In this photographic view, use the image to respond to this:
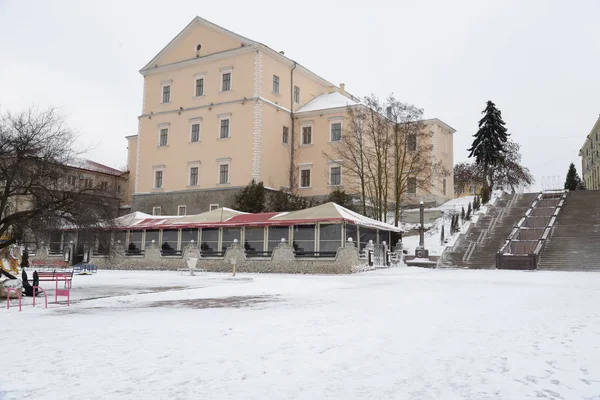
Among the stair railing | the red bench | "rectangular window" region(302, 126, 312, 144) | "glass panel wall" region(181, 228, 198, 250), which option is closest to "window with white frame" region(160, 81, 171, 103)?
"rectangular window" region(302, 126, 312, 144)

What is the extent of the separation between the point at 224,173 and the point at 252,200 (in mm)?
6616

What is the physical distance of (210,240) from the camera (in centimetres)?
3456

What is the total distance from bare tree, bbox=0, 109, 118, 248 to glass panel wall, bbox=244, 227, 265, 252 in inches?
566

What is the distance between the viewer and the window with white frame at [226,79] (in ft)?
153

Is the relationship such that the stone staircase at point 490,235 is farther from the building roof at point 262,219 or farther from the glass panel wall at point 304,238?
the glass panel wall at point 304,238

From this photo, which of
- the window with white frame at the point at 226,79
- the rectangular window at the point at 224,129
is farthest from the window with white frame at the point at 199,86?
the rectangular window at the point at 224,129

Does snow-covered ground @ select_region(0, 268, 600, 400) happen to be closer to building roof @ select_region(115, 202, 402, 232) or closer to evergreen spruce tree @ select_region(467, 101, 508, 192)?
building roof @ select_region(115, 202, 402, 232)

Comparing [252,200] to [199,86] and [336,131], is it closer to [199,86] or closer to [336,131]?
[336,131]

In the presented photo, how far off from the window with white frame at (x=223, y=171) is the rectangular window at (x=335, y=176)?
8.88m

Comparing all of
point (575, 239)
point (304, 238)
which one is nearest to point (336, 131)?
point (304, 238)

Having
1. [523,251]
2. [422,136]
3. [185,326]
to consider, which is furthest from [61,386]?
[422,136]

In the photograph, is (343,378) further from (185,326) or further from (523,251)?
(523,251)

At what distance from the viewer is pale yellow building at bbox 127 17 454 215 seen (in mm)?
45094

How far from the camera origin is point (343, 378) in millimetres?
5664
